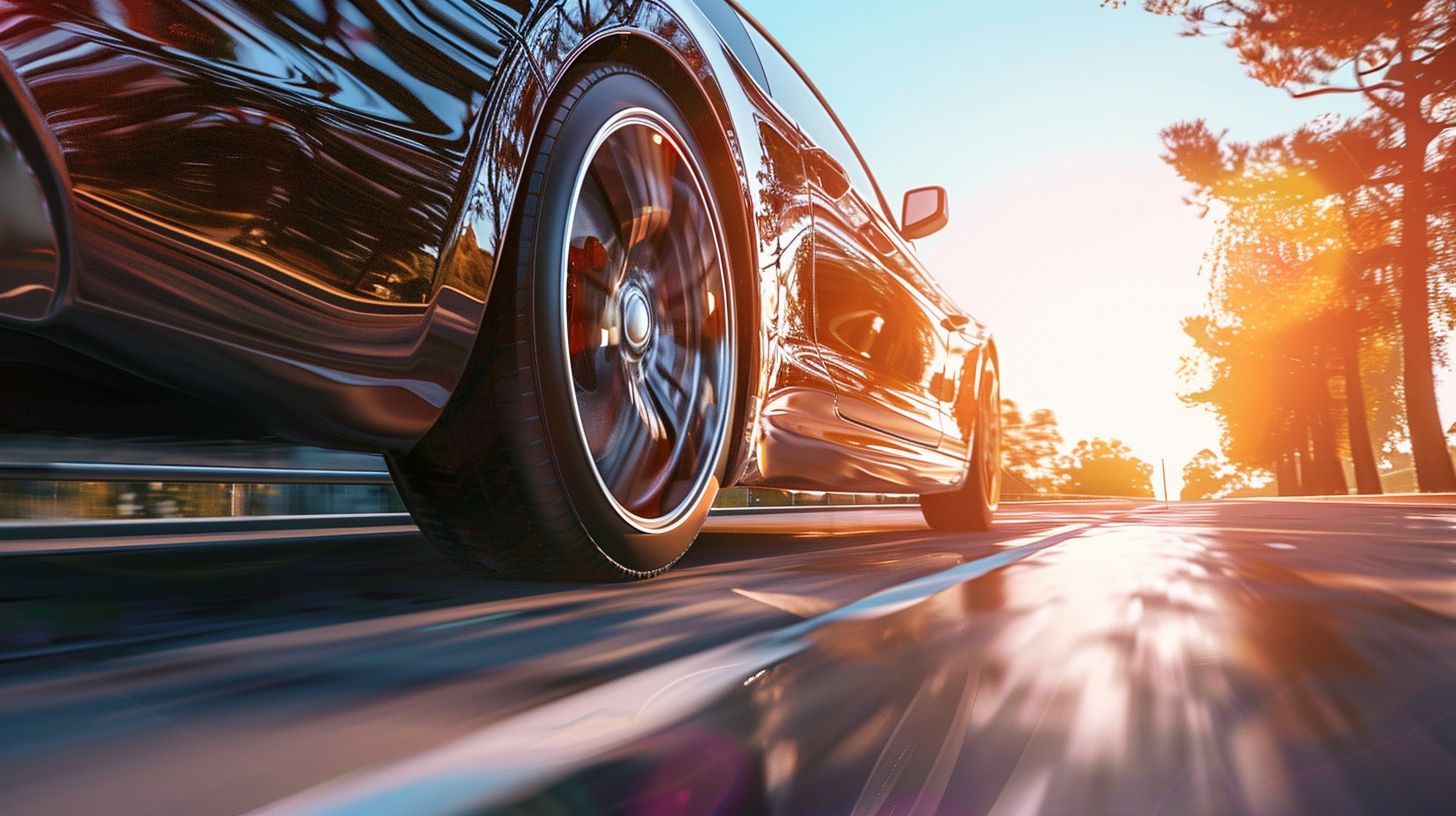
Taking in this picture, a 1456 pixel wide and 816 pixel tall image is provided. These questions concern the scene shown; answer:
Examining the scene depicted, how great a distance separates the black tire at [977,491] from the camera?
5637 mm

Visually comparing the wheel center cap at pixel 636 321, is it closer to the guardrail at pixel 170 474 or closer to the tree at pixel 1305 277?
the guardrail at pixel 170 474

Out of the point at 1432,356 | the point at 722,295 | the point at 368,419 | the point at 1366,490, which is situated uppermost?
the point at 1432,356

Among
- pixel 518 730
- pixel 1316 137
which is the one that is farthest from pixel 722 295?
pixel 1316 137

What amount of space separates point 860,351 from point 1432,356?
2338 cm

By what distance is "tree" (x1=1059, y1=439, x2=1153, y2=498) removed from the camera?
83256 millimetres

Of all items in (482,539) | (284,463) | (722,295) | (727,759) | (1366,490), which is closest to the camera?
(727,759)

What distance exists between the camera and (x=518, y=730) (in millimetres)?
1012

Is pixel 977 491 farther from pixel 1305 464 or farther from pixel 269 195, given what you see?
pixel 1305 464

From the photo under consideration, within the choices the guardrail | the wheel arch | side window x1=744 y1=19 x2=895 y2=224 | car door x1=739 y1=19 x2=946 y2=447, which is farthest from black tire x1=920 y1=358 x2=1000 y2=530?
the wheel arch

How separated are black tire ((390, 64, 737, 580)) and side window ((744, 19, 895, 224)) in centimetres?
66

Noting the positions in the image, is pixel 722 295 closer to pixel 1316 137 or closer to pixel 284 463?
pixel 284 463

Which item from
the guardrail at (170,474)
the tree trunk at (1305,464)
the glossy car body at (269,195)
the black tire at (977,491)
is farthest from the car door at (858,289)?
the tree trunk at (1305,464)

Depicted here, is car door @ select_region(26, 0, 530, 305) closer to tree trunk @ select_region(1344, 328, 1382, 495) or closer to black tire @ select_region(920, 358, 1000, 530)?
black tire @ select_region(920, 358, 1000, 530)

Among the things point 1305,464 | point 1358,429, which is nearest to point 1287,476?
point 1305,464
